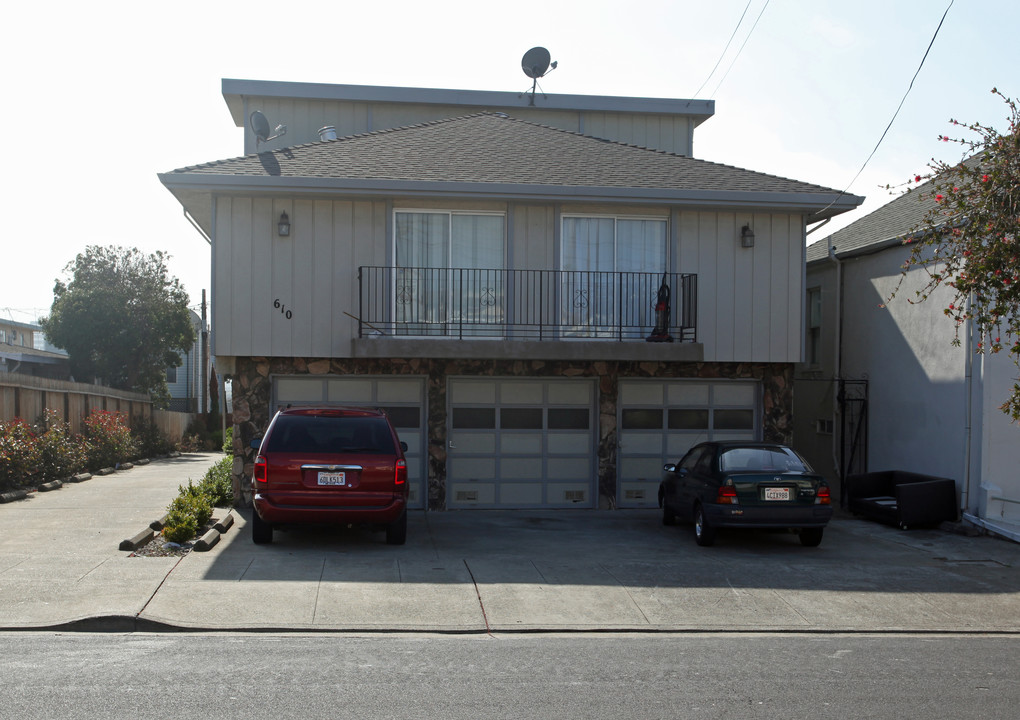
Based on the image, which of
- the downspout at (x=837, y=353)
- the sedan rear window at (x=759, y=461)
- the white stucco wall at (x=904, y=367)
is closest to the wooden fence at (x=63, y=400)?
the sedan rear window at (x=759, y=461)

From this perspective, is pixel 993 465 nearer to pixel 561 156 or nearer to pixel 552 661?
pixel 561 156

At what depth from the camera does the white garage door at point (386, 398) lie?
15.5 m

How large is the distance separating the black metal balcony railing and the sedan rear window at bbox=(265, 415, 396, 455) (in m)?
3.74

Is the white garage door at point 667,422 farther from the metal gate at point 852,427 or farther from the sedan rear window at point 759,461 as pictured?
the sedan rear window at point 759,461

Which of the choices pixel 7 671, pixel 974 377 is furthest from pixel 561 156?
pixel 7 671

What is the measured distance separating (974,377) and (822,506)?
154 inches

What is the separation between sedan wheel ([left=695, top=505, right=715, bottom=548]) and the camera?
1224 centimetres

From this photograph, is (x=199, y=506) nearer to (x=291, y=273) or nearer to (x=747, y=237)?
(x=291, y=273)

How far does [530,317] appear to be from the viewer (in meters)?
15.8

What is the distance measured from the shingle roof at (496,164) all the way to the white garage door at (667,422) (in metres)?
3.29

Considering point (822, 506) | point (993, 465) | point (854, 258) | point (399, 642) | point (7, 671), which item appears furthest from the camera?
point (854, 258)

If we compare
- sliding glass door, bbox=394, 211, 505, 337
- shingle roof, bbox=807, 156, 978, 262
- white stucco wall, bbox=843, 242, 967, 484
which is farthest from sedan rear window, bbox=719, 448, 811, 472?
shingle roof, bbox=807, 156, 978, 262

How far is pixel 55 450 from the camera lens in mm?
18641

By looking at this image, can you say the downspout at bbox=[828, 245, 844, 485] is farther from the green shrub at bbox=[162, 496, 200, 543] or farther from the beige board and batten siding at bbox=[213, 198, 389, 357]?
the green shrub at bbox=[162, 496, 200, 543]
